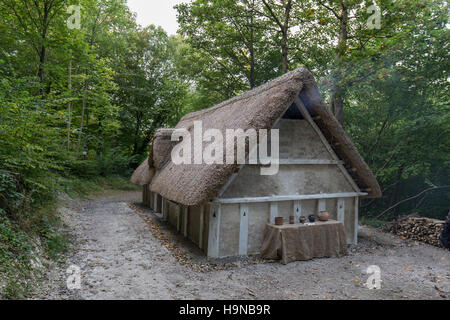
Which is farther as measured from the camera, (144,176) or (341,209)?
(144,176)

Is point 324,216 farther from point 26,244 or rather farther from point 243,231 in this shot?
point 26,244

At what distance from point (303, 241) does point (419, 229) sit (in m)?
5.12

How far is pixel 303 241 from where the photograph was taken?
21.8 ft

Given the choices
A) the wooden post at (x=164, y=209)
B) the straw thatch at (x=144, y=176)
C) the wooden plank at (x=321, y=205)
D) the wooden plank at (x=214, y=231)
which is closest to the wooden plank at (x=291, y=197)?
the wooden plank at (x=321, y=205)

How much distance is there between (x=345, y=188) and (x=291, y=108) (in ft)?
9.78

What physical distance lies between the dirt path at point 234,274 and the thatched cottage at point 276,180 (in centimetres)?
77

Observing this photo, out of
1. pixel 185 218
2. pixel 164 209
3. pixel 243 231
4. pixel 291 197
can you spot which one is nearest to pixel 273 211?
pixel 291 197

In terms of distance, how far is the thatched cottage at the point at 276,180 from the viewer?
6238mm

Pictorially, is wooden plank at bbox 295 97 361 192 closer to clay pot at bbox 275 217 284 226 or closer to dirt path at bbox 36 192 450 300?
dirt path at bbox 36 192 450 300

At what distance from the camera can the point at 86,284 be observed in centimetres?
479

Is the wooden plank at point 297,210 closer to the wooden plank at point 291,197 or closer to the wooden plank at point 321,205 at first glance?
the wooden plank at point 291,197
